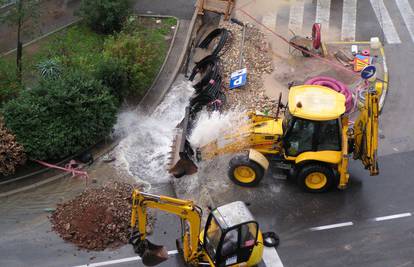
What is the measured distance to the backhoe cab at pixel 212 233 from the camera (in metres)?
11.8

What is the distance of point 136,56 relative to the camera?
61.2 feet

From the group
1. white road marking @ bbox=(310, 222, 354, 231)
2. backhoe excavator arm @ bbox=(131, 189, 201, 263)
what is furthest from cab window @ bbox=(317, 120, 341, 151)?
backhoe excavator arm @ bbox=(131, 189, 201, 263)

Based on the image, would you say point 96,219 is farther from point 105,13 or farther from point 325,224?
point 105,13

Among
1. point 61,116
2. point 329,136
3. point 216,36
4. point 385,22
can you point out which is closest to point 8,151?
point 61,116

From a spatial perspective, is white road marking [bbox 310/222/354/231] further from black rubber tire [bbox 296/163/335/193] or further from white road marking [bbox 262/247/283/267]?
white road marking [bbox 262/247/283/267]

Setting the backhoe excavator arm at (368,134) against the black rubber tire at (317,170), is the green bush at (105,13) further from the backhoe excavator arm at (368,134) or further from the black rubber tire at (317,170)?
the backhoe excavator arm at (368,134)

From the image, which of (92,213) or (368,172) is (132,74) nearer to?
(92,213)

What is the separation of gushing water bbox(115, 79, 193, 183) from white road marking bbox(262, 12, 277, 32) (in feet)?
15.0

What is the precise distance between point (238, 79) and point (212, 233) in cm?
757

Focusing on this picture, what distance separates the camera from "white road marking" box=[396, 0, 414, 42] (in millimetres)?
21373

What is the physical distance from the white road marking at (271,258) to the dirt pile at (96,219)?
3474 mm

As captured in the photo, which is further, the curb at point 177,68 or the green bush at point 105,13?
the green bush at point 105,13

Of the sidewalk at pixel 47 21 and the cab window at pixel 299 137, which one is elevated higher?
the sidewalk at pixel 47 21

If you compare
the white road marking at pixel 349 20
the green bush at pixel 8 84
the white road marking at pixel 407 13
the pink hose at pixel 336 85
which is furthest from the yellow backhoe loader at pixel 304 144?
the white road marking at pixel 407 13
